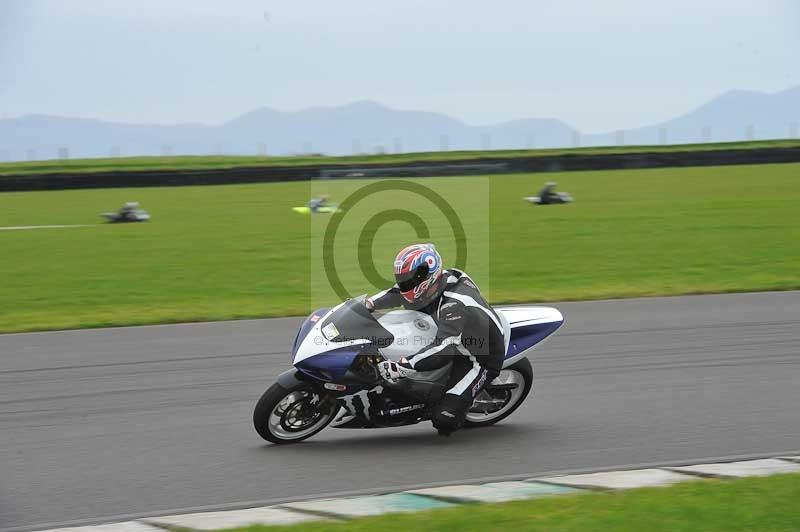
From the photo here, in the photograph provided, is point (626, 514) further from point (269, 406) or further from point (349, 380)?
point (269, 406)

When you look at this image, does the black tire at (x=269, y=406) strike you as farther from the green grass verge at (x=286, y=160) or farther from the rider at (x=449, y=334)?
the green grass verge at (x=286, y=160)

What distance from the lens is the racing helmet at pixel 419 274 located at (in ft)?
23.0

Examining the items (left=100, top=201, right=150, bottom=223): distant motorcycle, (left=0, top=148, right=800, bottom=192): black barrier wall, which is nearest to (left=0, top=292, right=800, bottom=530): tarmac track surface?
(left=100, top=201, right=150, bottom=223): distant motorcycle

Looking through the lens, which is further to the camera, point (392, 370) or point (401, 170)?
point (401, 170)

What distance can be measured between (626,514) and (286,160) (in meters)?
41.5

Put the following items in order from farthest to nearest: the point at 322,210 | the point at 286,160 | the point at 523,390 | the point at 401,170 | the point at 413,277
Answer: the point at 286,160, the point at 401,170, the point at 322,210, the point at 523,390, the point at 413,277

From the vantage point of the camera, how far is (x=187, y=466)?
664cm

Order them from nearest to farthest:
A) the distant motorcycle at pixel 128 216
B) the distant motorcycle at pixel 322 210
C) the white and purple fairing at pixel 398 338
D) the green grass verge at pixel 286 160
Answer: the white and purple fairing at pixel 398 338 < the distant motorcycle at pixel 128 216 < the distant motorcycle at pixel 322 210 < the green grass verge at pixel 286 160

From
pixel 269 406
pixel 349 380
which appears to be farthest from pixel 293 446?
pixel 349 380

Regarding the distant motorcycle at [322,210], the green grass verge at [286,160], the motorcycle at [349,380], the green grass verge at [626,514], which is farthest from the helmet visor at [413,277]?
the green grass verge at [286,160]

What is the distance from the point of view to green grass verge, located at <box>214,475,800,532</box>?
16.8 feet

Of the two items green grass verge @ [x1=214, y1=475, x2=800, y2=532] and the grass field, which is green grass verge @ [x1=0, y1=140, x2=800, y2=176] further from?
green grass verge @ [x1=214, y1=475, x2=800, y2=532]

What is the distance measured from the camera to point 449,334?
23.3 feet

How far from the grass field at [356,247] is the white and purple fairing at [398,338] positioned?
609 centimetres
